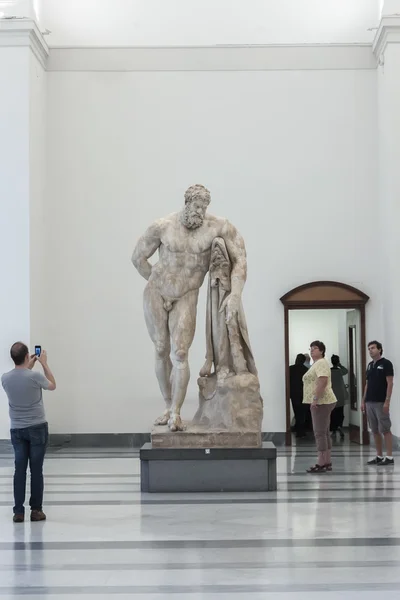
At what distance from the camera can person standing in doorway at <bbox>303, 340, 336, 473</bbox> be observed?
10.9 metres

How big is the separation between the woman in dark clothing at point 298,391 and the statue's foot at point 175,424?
640 centimetres

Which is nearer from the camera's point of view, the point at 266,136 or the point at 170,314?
the point at 170,314

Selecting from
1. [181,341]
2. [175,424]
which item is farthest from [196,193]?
[175,424]

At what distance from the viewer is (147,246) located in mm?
10266

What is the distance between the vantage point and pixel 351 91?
50.2ft

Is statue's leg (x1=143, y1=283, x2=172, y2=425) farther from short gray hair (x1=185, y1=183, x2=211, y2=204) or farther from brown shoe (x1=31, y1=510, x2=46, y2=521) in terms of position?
brown shoe (x1=31, y1=510, x2=46, y2=521)

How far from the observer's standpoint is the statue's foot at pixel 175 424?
9.67 meters

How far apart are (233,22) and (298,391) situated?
258 inches

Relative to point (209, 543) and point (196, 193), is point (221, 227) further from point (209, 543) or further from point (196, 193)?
point (209, 543)

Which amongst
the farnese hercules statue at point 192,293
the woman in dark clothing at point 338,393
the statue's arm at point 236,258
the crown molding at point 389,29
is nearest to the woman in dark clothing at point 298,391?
the woman in dark clothing at point 338,393

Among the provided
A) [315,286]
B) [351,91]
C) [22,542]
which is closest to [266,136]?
[351,91]

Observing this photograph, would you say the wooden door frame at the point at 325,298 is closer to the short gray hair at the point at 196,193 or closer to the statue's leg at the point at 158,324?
the statue's leg at the point at 158,324

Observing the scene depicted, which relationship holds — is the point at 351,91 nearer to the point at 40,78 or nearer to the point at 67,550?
the point at 40,78

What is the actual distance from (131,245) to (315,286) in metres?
3.18
